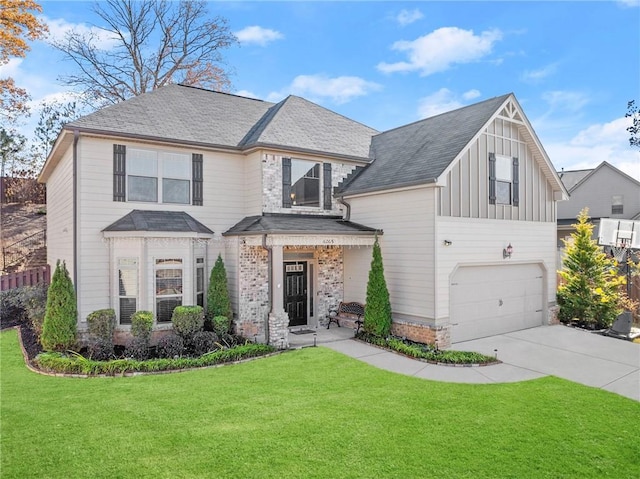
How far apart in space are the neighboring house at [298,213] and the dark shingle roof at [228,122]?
0.07 meters

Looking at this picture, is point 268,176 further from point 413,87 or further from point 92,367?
point 413,87

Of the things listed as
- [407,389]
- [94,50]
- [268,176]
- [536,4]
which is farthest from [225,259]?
[94,50]

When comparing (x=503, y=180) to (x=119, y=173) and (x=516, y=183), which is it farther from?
(x=119, y=173)

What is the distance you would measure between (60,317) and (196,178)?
199 inches

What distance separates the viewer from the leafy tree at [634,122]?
54.3 ft

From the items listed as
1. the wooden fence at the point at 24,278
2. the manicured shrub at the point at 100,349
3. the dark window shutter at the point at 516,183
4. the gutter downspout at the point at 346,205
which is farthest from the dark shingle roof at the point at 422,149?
the wooden fence at the point at 24,278

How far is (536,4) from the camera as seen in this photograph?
11.6 meters

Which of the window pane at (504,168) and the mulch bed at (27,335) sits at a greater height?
the window pane at (504,168)

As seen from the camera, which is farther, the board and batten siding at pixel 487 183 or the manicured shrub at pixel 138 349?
the board and batten siding at pixel 487 183

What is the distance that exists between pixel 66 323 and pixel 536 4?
14766mm

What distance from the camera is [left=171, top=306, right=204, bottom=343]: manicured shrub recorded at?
35.5 ft

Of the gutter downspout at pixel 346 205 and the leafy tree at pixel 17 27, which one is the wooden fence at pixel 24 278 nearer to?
the leafy tree at pixel 17 27

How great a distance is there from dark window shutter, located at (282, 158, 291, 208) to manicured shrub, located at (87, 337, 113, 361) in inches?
239

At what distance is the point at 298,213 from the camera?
43.8 ft
